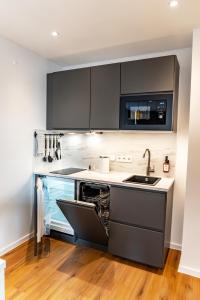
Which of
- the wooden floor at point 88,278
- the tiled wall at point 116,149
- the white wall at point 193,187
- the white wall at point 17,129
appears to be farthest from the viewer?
the tiled wall at point 116,149

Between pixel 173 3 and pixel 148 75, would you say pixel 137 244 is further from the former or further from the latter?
pixel 173 3

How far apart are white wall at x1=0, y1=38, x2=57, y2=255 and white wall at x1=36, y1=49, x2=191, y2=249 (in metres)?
0.36

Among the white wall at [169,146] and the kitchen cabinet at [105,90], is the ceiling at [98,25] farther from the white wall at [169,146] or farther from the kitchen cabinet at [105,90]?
the white wall at [169,146]

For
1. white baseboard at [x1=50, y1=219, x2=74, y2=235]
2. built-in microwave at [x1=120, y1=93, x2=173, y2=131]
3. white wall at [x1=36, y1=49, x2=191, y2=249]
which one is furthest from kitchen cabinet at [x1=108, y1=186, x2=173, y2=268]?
built-in microwave at [x1=120, y1=93, x2=173, y2=131]

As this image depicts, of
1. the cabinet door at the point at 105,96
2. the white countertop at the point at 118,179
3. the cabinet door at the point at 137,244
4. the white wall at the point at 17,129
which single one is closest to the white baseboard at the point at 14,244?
the white wall at the point at 17,129

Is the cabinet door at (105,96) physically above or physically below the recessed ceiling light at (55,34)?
below

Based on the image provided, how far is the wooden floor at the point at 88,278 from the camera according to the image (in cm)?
186

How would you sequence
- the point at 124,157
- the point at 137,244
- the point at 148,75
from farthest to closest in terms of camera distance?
the point at 124,157 → the point at 148,75 → the point at 137,244

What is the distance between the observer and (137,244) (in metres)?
2.23

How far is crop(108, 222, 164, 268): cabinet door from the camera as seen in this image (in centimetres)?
213

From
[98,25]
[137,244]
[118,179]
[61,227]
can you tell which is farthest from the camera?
[61,227]

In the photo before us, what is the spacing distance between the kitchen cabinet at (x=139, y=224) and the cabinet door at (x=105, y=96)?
802 millimetres

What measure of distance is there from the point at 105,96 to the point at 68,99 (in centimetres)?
53

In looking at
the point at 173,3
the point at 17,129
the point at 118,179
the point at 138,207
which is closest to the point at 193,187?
the point at 138,207
